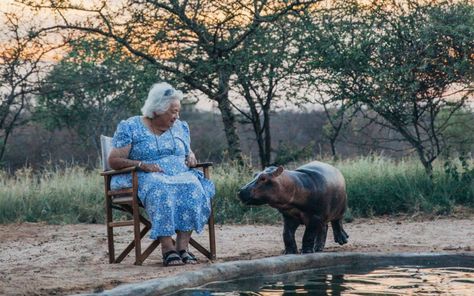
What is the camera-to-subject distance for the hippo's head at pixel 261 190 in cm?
Result: 659

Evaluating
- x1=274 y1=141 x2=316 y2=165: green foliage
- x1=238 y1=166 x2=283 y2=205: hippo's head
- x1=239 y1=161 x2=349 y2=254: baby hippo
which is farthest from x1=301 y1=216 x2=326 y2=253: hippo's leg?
x1=274 y1=141 x2=316 y2=165: green foliage

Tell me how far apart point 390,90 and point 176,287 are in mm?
7034

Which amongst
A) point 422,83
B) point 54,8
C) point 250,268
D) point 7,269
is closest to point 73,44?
point 54,8

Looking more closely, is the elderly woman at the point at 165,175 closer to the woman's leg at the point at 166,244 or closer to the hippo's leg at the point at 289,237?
the woman's leg at the point at 166,244

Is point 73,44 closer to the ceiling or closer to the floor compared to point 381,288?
closer to the ceiling

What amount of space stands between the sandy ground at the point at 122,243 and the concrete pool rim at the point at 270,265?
1.18 ft

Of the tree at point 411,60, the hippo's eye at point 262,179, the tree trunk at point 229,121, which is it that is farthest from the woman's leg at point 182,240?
the tree trunk at point 229,121

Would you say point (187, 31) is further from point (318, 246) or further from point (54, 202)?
point (318, 246)

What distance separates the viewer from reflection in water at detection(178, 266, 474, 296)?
522 cm

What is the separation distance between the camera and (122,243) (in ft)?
28.8

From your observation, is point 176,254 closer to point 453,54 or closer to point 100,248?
point 100,248

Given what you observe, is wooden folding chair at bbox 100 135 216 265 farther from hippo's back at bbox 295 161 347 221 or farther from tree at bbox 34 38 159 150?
tree at bbox 34 38 159 150

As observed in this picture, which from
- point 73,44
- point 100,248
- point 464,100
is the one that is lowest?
point 100,248

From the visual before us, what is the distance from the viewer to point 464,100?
1189 centimetres
